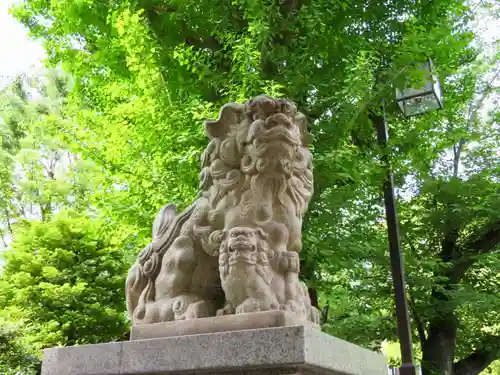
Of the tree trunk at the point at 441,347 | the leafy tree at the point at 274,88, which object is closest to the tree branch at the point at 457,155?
the leafy tree at the point at 274,88

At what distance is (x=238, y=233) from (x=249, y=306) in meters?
0.48

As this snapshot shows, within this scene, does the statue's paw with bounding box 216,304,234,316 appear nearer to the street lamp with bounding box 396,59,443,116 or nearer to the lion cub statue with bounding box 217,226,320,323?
the lion cub statue with bounding box 217,226,320,323

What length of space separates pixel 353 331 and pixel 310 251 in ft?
12.4

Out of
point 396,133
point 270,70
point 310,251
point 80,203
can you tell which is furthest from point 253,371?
point 80,203

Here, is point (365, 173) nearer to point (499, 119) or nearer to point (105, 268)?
point (499, 119)

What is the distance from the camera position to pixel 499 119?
1205 centimetres

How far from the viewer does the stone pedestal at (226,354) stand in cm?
307

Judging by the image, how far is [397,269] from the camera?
25.2ft

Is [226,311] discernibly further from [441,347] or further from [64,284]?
[64,284]

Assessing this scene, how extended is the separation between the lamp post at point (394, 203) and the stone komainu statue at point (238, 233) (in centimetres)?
394

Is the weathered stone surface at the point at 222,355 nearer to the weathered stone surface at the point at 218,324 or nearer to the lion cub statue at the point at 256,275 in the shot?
the weathered stone surface at the point at 218,324

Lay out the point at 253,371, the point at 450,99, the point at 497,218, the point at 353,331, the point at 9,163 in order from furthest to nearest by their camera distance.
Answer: the point at 9,163, the point at 497,218, the point at 353,331, the point at 450,99, the point at 253,371

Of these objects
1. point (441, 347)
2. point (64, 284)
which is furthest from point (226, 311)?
point (64, 284)

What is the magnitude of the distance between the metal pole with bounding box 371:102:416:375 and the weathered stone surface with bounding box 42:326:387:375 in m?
3.78
